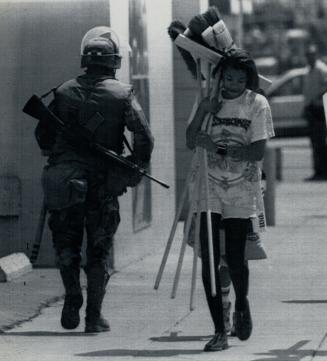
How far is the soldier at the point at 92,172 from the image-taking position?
8.58 metres

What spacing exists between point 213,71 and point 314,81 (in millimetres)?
13181

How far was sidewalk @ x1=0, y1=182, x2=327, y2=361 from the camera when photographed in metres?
7.98

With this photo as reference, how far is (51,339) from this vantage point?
8.36 metres

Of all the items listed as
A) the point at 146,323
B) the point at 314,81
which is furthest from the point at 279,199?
the point at 146,323

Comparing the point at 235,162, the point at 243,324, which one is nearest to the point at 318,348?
the point at 243,324

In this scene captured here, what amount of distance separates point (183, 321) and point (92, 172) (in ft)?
3.76

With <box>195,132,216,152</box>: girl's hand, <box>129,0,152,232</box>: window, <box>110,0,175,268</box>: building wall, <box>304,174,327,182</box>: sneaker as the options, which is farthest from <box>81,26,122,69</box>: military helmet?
<box>304,174,327,182</box>: sneaker

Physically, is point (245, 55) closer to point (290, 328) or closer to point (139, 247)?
point (290, 328)

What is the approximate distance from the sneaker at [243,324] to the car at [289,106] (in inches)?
957

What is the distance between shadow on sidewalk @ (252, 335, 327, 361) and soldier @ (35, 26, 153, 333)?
124 cm

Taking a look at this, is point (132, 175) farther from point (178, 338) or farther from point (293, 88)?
point (293, 88)

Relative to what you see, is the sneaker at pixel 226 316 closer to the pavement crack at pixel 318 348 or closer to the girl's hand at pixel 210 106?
the pavement crack at pixel 318 348

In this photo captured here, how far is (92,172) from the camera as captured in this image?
8656mm

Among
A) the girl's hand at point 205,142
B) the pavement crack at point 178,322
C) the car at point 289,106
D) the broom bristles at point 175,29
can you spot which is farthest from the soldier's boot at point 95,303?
the car at point 289,106
